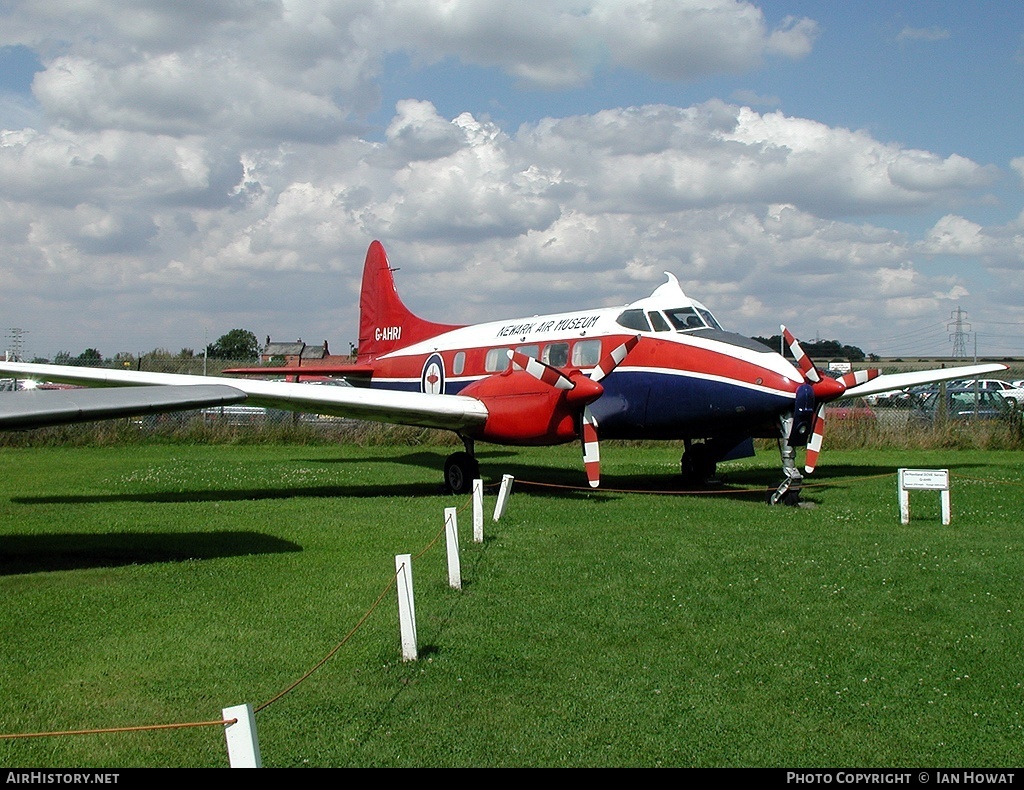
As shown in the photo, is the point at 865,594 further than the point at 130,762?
Yes

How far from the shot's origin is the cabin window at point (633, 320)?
52.1 feet

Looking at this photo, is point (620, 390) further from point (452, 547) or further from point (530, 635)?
point (530, 635)

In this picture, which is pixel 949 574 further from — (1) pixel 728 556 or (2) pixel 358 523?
(2) pixel 358 523

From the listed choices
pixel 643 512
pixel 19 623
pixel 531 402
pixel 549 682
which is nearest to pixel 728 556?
pixel 643 512

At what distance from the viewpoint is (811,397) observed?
45.3 ft

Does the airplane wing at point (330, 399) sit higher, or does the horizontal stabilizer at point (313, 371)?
the horizontal stabilizer at point (313, 371)

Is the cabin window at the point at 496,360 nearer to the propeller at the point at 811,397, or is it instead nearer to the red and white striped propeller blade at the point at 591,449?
the red and white striped propeller blade at the point at 591,449

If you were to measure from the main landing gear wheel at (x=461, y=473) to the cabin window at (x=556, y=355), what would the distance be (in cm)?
227

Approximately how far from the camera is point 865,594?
8.39 meters

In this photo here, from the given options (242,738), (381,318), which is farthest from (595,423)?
(242,738)

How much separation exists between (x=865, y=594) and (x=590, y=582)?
8.22 ft

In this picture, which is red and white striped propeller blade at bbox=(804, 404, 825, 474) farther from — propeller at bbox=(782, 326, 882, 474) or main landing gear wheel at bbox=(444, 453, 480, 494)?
main landing gear wheel at bbox=(444, 453, 480, 494)

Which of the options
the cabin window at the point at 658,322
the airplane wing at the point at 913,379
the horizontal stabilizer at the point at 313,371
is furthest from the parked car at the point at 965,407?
the horizontal stabilizer at the point at 313,371

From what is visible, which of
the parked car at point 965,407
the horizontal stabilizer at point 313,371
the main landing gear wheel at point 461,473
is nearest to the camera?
the main landing gear wheel at point 461,473
